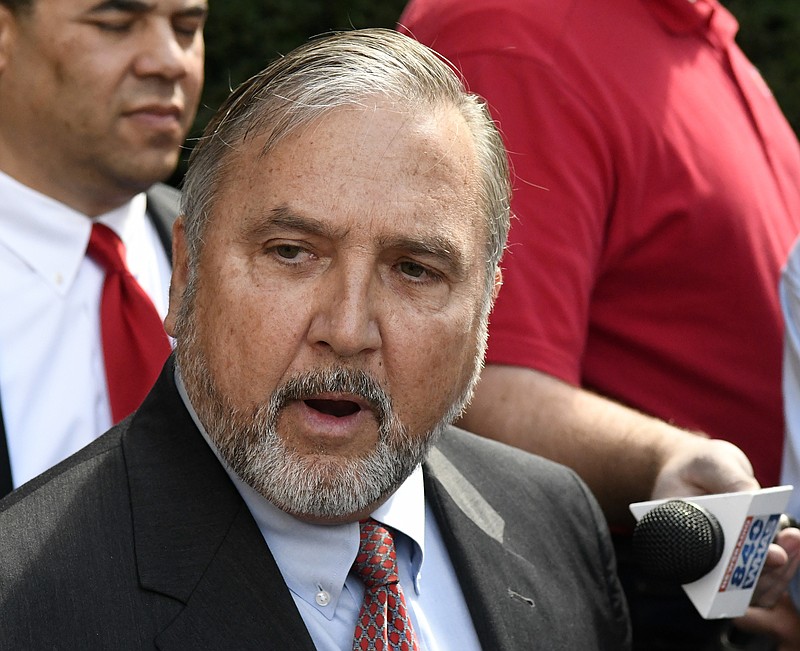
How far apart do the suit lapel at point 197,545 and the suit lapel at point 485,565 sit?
0.39m

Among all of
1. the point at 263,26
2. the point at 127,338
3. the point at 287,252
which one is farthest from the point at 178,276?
the point at 263,26

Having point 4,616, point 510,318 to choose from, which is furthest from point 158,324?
point 4,616

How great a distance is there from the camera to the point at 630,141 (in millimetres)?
2771

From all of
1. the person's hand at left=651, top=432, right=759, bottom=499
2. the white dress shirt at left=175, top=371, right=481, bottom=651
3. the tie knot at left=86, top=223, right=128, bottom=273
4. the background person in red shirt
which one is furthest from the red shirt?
the tie knot at left=86, top=223, right=128, bottom=273

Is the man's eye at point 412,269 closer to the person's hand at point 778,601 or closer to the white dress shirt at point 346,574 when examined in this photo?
the white dress shirt at point 346,574

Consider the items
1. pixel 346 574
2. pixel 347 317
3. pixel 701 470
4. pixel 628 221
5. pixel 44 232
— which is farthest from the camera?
pixel 44 232

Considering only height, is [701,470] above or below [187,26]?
below

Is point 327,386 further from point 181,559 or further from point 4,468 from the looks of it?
point 4,468

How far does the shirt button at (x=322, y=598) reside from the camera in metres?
2.00

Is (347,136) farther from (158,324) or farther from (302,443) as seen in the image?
(158,324)

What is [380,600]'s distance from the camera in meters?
2.03

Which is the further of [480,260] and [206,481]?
[480,260]

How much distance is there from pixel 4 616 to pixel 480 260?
0.93 metres

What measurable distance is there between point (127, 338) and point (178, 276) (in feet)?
2.48
